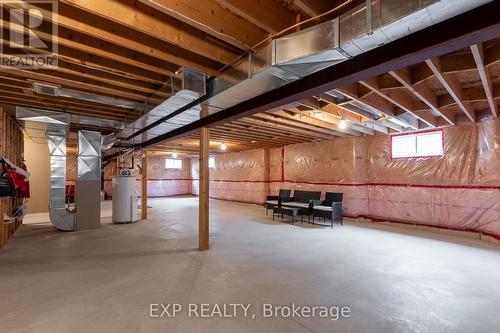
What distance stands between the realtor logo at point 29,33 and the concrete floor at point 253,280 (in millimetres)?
2237

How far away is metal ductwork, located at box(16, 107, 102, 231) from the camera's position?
198 inches

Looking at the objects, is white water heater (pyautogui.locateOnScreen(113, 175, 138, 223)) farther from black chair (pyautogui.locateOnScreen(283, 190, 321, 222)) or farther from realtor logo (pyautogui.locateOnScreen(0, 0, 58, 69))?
realtor logo (pyautogui.locateOnScreen(0, 0, 58, 69))

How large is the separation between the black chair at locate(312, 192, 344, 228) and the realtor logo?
510 cm

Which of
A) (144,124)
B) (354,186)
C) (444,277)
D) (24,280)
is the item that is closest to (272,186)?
(354,186)

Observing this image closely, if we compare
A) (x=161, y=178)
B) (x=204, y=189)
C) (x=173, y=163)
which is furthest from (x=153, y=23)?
(x=173, y=163)

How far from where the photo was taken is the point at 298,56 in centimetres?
179

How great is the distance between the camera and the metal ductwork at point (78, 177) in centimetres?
503

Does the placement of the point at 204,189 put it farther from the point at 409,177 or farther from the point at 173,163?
the point at 173,163

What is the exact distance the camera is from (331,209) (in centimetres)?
532

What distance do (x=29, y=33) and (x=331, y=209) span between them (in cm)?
528

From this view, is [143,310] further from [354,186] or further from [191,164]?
[191,164]

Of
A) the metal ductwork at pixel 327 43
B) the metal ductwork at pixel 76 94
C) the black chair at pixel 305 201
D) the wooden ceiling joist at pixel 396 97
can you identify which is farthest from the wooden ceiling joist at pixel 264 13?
the black chair at pixel 305 201

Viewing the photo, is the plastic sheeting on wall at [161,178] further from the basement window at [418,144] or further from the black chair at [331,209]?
the basement window at [418,144]

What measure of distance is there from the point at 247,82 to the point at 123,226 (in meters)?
4.86
